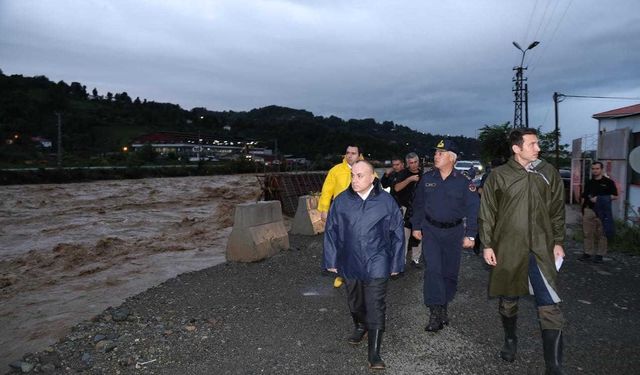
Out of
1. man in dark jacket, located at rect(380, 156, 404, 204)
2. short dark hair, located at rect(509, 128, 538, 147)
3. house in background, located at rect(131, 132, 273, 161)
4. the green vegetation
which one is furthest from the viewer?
house in background, located at rect(131, 132, 273, 161)

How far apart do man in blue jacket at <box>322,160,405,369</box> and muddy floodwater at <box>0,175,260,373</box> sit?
361 cm

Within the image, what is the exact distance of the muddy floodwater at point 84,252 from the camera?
6785 millimetres

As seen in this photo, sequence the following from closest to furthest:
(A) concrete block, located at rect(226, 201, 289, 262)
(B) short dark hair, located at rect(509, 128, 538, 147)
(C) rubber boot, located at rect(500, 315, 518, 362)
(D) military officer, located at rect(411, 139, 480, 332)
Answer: (B) short dark hair, located at rect(509, 128, 538, 147) < (C) rubber boot, located at rect(500, 315, 518, 362) < (D) military officer, located at rect(411, 139, 480, 332) < (A) concrete block, located at rect(226, 201, 289, 262)

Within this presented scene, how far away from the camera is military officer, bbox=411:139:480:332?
4.56 metres

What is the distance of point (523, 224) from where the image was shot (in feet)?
11.6

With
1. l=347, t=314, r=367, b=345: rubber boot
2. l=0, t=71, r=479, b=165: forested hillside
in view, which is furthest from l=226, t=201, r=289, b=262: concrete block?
l=0, t=71, r=479, b=165: forested hillside

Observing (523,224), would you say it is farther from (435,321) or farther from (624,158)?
(624,158)

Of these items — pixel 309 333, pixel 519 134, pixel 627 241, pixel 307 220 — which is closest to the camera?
pixel 519 134

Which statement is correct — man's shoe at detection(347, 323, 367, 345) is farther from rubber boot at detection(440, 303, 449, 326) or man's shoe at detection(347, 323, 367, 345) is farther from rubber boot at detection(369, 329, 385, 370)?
rubber boot at detection(440, 303, 449, 326)

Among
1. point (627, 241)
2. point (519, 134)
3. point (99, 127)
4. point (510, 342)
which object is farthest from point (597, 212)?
point (99, 127)

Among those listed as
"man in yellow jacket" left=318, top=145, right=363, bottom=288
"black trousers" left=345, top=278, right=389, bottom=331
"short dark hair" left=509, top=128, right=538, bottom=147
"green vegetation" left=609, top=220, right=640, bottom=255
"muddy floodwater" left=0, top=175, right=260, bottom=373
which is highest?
"short dark hair" left=509, top=128, right=538, bottom=147

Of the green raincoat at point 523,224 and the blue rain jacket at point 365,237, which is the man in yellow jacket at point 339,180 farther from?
the green raincoat at point 523,224

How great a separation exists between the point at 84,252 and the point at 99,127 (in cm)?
10219

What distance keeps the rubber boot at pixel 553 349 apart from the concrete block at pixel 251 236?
5.37m
